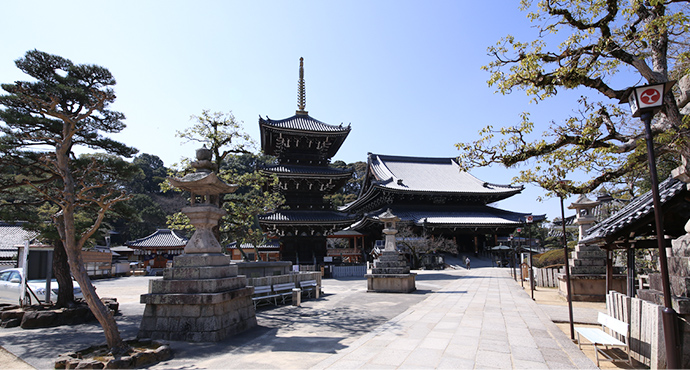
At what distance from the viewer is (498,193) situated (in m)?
35.8

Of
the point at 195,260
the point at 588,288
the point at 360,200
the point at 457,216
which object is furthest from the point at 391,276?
the point at 360,200

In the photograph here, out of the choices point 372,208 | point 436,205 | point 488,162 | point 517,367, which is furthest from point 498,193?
point 517,367

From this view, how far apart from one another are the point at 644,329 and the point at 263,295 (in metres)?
A: 9.51

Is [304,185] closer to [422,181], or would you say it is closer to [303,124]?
[303,124]

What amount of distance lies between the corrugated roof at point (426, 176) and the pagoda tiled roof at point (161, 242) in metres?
20.9

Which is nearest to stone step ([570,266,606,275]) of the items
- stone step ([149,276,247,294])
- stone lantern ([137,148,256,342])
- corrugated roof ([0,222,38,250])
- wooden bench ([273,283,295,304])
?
wooden bench ([273,283,295,304])

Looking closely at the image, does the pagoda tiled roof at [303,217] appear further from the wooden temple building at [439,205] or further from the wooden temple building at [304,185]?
the wooden temple building at [439,205]

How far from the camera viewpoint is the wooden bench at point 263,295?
37.2 feet

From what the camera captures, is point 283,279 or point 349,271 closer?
point 283,279

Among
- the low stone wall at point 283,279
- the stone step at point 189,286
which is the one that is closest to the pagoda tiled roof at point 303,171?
the low stone wall at point 283,279

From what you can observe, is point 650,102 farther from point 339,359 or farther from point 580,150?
point 339,359

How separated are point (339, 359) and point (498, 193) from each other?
1326 inches

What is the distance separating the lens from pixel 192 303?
22.9 feet

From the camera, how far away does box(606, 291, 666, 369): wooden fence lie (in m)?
4.74
